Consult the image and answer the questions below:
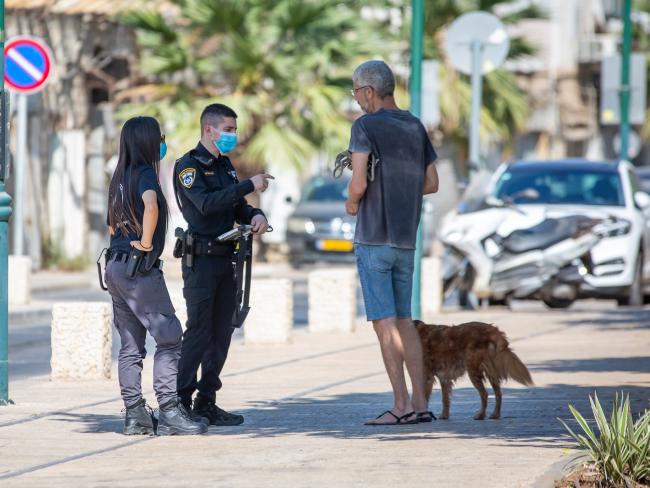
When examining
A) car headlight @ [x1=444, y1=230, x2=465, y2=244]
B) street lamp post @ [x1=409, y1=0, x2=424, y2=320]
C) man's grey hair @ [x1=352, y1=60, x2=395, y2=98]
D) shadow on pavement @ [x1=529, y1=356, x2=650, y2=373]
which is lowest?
shadow on pavement @ [x1=529, y1=356, x2=650, y2=373]

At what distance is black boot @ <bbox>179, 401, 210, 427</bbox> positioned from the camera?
956cm

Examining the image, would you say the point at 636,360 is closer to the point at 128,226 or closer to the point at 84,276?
the point at 128,226

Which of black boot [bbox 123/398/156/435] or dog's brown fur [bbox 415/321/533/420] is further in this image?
dog's brown fur [bbox 415/321/533/420]

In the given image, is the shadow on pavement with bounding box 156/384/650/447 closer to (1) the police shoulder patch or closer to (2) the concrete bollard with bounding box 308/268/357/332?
(1) the police shoulder patch

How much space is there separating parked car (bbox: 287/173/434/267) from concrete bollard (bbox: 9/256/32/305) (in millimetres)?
10959

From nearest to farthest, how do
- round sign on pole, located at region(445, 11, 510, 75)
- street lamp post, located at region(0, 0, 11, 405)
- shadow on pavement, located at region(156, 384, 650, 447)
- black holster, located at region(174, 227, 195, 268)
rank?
shadow on pavement, located at region(156, 384, 650, 447) < black holster, located at region(174, 227, 195, 268) < street lamp post, located at region(0, 0, 11, 405) < round sign on pole, located at region(445, 11, 510, 75)

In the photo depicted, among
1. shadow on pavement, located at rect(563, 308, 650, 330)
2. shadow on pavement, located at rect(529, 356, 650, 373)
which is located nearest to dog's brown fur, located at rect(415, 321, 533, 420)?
shadow on pavement, located at rect(529, 356, 650, 373)

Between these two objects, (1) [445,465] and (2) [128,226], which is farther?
(2) [128,226]

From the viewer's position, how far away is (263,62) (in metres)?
31.5

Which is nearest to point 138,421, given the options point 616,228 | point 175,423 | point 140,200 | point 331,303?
point 175,423

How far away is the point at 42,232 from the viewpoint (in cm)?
3008

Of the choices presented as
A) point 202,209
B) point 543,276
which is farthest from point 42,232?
point 202,209

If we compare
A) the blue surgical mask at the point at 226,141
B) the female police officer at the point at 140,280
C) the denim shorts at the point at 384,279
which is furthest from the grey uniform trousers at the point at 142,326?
the denim shorts at the point at 384,279

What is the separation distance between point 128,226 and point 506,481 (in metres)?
2.78
